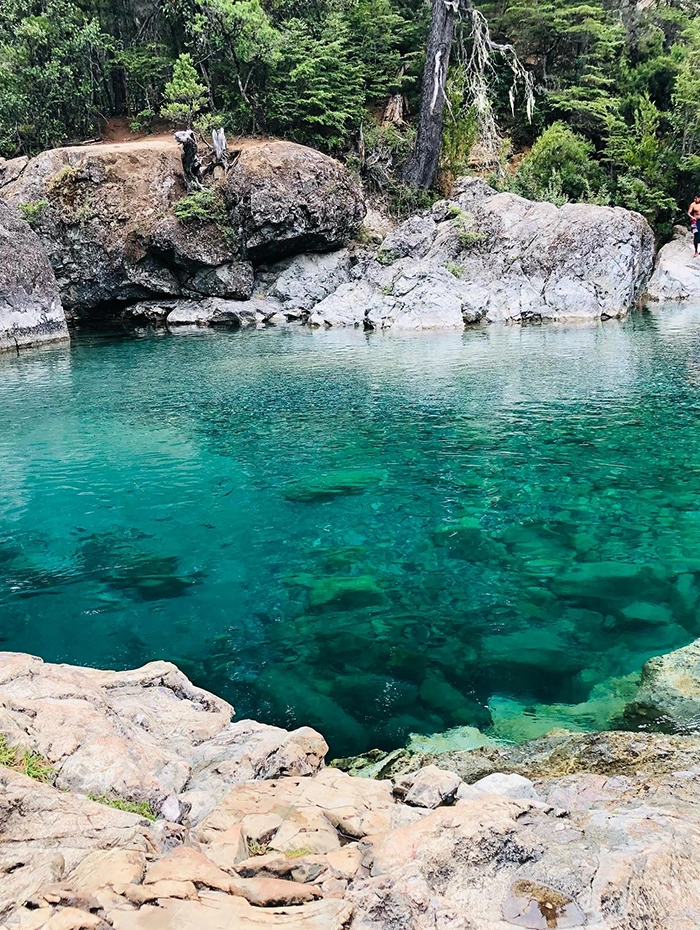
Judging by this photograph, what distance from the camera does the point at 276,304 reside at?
2508 cm

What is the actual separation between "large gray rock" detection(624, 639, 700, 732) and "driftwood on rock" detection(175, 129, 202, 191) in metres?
24.6

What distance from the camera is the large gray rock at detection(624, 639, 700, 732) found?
3629 mm

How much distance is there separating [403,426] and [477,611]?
17.1 ft

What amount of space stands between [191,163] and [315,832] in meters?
26.5

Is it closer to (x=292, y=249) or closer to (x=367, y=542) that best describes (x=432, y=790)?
(x=367, y=542)

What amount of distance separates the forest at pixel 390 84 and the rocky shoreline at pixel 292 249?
3.07 meters

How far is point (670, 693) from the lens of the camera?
12.6 feet

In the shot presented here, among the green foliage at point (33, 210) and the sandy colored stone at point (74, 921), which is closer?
the sandy colored stone at point (74, 921)

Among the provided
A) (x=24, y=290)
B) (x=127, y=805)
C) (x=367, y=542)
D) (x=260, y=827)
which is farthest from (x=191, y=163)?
(x=260, y=827)

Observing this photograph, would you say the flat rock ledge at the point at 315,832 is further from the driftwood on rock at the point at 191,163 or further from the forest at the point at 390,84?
the forest at the point at 390,84

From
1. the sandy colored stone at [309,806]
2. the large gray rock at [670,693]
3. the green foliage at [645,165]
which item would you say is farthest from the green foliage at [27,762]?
the green foliage at [645,165]

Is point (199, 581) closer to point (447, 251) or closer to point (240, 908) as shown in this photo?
point (240, 908)

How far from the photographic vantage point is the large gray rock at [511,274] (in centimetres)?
2262

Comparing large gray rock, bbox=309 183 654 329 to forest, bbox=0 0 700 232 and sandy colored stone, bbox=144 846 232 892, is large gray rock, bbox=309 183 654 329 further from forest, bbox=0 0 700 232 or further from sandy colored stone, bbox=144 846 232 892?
sandy colored stone, bbox=144 846 232 892
